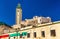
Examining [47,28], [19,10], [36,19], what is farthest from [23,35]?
[19,10]

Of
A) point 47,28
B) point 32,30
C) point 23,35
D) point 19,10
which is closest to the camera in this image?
point 47,28

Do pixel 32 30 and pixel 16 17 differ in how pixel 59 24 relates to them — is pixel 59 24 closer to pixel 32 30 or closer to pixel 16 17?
pixel 32 30

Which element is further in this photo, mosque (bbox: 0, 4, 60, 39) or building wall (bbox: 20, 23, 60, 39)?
mosque (bbox: 0, 4, 60, 39)

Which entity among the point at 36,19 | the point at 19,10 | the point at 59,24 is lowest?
the point at 59,24

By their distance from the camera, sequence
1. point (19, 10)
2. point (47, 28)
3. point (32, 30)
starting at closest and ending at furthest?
1. point (47, 28)
2. point (32, 30)
3. point (19, 10)

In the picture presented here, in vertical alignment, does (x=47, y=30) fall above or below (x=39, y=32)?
above

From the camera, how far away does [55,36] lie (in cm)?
2427

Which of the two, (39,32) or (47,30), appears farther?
(39,32)

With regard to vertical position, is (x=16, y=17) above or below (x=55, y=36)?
above

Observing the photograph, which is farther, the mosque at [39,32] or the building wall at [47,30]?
the mosque at [39,32]

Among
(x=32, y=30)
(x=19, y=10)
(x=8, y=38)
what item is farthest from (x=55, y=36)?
(x=19, y=10)

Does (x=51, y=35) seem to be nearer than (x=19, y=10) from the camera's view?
Yes

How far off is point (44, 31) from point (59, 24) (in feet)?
12.1

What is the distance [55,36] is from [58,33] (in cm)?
77
